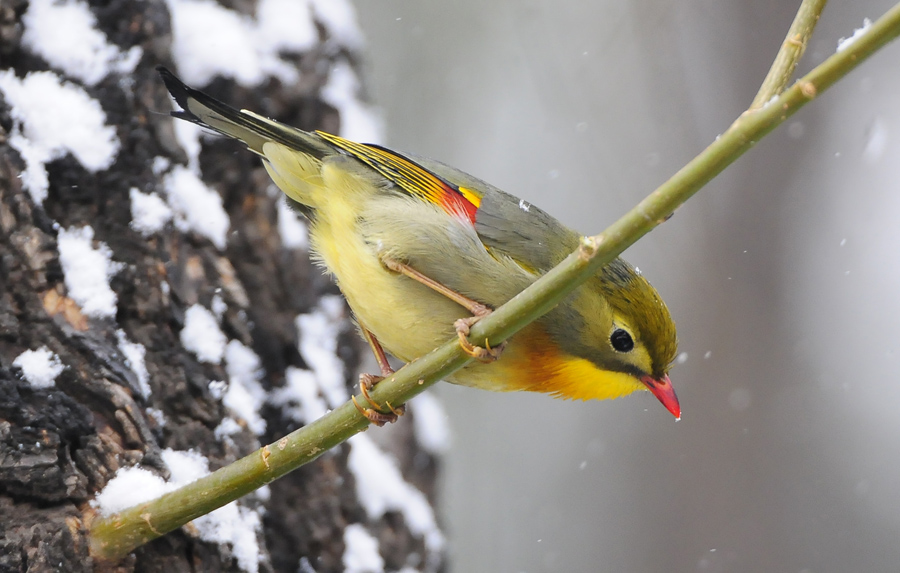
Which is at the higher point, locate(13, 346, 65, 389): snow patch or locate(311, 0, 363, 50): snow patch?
locate(311, 0, 363, 50): snow patch

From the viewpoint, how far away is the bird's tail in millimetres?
2328

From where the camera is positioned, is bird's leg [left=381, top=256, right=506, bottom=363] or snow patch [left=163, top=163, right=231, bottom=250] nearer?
bird's leg [left=381, top=256, right=506, bottom=363]

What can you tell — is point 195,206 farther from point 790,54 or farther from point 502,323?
point 790,54

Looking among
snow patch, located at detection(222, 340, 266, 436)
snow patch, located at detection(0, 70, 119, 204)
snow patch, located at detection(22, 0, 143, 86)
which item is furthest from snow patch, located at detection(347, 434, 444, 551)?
snow patch, located at detection(22, 0, 143, 86)

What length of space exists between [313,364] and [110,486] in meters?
1.12

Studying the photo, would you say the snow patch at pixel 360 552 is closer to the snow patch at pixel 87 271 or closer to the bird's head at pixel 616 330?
the bird's head at pixel 616 330

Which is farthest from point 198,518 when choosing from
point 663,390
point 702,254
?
point 702,254

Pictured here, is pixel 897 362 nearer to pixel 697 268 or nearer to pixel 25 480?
pixel 697 268

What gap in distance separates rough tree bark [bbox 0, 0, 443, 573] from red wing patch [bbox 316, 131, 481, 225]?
583mm

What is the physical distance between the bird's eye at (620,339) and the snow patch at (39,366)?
5.32 feet

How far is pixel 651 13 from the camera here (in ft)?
19.4

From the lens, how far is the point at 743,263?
583cm

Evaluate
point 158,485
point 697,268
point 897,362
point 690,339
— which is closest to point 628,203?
point 697,268

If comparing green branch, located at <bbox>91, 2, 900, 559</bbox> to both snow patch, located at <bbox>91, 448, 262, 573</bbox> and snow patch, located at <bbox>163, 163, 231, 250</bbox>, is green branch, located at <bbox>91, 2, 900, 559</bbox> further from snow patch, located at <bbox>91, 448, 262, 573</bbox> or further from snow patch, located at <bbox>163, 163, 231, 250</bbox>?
snow patch, located at <bbox>163, 163, 231, 250</bbox>
